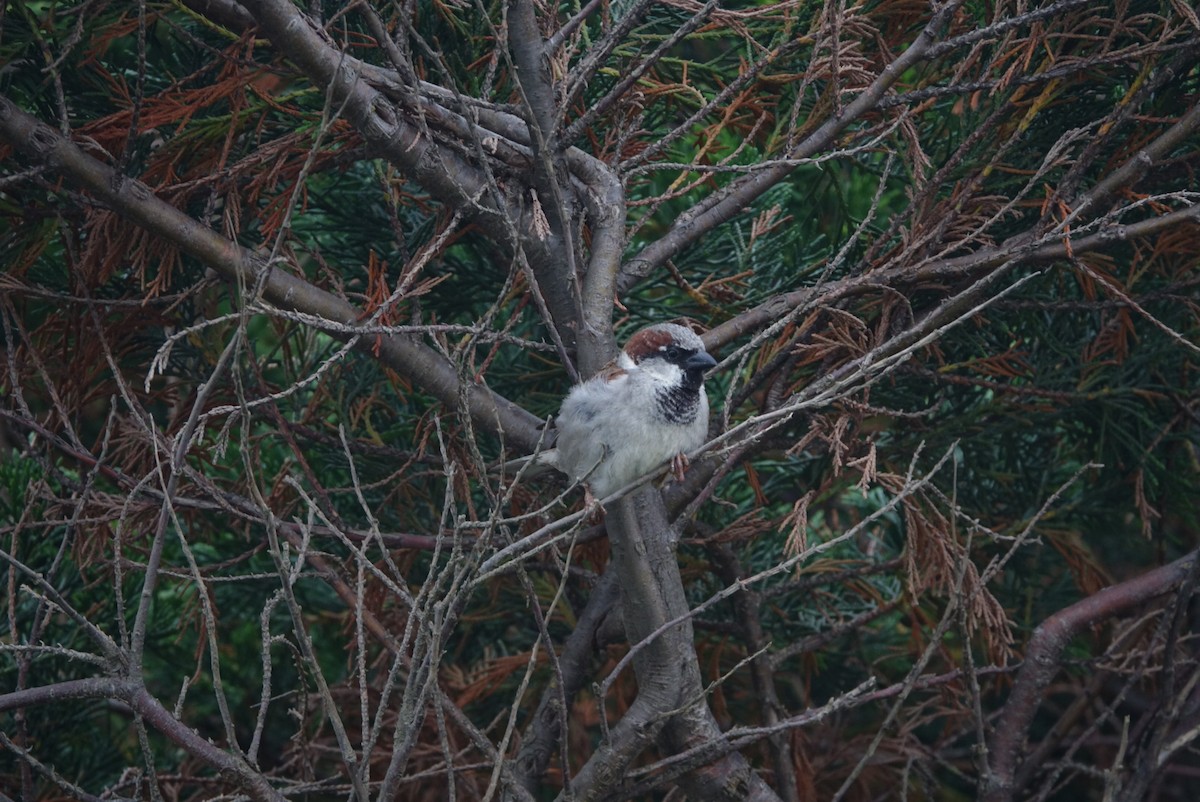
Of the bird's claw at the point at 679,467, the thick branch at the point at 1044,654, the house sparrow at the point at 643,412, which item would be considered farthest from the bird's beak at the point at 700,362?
the thick branch at the point at 1044,654

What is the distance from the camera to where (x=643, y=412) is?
2.45 meters

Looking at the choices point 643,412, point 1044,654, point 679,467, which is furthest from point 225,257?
point 1044,654

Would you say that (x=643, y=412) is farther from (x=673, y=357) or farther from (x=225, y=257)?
(x=225, y=257)

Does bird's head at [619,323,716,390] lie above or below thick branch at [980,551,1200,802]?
above

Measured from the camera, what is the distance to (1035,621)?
3.33 m

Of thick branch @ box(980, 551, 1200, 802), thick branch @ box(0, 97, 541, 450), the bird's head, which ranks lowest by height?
thick branch @ box(980, 551, 1200, 802)

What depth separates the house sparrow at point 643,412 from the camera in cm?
245

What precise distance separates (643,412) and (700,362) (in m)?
0.16

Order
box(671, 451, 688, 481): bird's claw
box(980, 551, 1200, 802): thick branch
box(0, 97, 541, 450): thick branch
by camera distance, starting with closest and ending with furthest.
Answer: box(0, 97, 541, 450): thick branch
box(671, 451, 688, 481): bird's claw
box(980, 551, 1200, 802): thick branch

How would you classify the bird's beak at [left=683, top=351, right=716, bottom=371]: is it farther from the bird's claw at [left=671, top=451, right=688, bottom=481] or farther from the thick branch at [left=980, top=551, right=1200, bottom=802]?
the thick branch at [left=980, top=551, right=1200, bottom=802]

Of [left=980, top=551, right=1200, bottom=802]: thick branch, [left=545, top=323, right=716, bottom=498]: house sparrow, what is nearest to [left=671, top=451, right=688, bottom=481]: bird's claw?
[left=545, top=323, right=716, bottom=498]: house sparrow

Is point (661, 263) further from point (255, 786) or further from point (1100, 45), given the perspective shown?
point (255, 786)

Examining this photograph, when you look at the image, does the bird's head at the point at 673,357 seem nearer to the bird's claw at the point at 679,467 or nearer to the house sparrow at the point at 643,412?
the house sparrow at the point at 643,412

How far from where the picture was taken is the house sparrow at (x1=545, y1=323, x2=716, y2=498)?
245 cm
